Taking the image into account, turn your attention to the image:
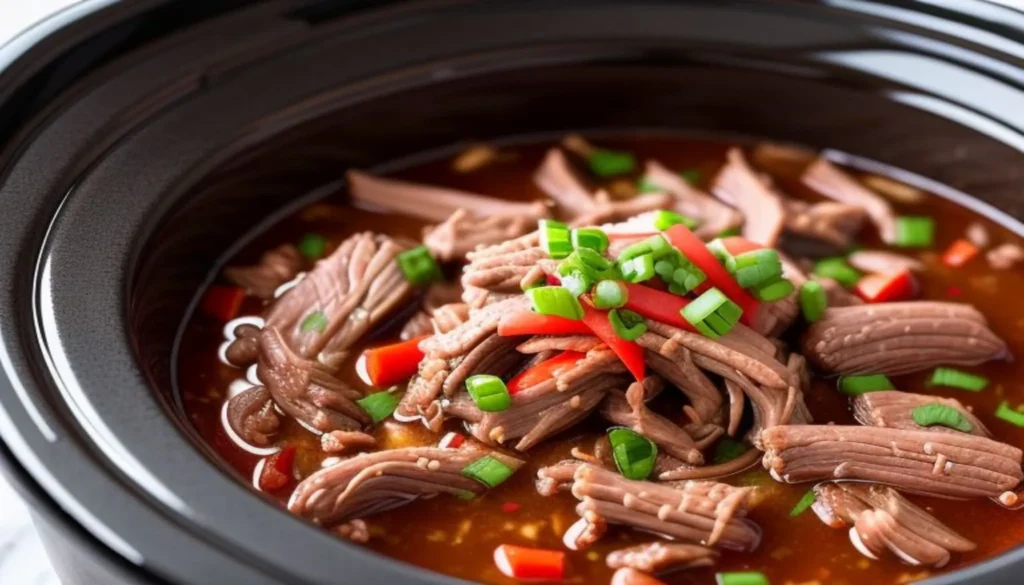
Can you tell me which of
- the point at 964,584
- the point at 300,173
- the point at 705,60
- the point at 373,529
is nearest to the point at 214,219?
the point at 300,173

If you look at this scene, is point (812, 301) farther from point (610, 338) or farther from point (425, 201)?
point (425, 201)

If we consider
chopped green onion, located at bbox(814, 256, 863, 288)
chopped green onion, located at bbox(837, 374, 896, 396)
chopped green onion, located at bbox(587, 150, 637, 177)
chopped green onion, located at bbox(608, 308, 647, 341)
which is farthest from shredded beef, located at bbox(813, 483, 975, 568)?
chopped green onion, located at bbox(587, 150, 637, 177)

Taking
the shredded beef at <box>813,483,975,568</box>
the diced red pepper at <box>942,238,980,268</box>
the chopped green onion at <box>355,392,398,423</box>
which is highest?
the diced red pepper at <box>942,238,980,268</box>

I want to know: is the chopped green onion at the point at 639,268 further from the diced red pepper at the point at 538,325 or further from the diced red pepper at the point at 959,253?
the diced red pepper at the point at 959,253

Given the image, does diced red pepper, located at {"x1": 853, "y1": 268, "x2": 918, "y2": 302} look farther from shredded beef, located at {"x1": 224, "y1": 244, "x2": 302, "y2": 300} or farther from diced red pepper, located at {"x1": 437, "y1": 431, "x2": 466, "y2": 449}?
shredded beef, located at {"x1": 224, "y1": 244, "x2": 302, "y2": 300}

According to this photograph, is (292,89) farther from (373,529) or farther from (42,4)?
(42,4)

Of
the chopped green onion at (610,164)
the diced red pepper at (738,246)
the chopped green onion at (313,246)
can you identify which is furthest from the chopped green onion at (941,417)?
the chopped green onion at (313,246)
